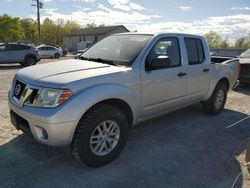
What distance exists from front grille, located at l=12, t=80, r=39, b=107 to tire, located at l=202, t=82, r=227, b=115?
156 inches

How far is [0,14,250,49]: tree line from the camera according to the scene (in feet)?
198

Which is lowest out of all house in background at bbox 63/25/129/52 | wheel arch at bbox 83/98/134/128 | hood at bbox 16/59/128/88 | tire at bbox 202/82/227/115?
tire at bbox 202/82/227/115

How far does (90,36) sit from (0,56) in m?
54.6

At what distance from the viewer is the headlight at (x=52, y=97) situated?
304 centimetres

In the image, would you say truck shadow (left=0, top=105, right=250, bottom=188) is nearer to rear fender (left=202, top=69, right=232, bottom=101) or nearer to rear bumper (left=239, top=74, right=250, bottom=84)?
rear fender (left=202, top=69, right=232, bottom=101)

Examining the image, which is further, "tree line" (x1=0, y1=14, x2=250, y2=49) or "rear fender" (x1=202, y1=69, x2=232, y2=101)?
"tree line" (x1=0, y1=14, x2=250, y2=49)

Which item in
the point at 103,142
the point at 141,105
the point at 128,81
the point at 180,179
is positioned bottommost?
the point at 180,179

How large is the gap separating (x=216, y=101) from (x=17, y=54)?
45.4ft

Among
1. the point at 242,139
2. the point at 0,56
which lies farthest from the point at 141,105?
the point at 0,56

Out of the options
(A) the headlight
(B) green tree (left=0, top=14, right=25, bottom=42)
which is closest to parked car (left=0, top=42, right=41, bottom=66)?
(A) the headlight

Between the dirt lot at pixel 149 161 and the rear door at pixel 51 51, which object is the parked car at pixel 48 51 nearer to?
the rear door at pixel 51 51

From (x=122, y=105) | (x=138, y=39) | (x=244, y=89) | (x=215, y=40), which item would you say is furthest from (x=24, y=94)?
(x=215, y=40)

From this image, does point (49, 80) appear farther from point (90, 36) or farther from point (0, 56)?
point (90, 36)

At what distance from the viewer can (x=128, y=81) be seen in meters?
3.71
